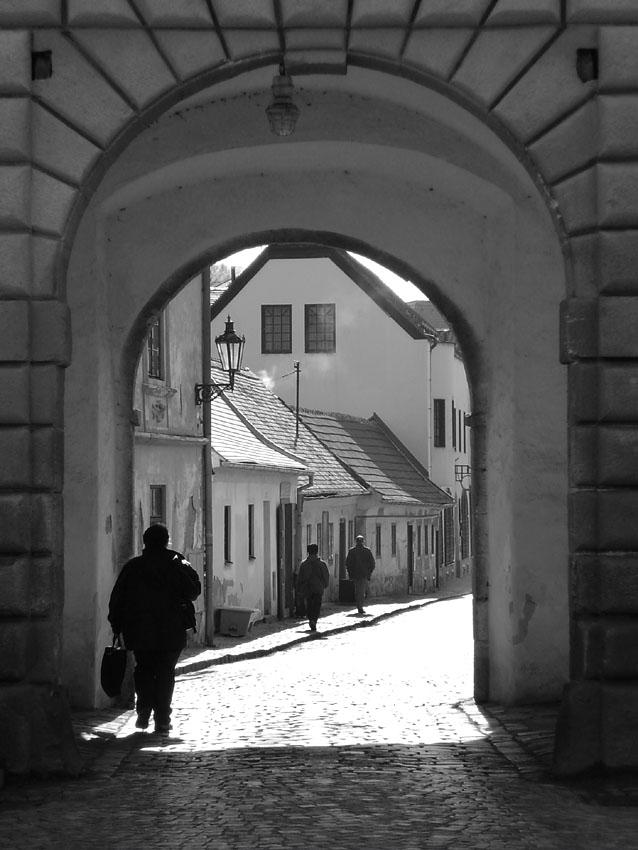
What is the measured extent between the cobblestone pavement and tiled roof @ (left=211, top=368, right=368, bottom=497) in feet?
55.2

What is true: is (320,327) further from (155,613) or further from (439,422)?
(155,613)

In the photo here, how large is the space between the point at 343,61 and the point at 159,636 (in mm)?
4199

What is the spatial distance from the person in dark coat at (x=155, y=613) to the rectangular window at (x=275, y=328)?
3441cm

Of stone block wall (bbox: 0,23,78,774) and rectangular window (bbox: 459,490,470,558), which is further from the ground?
stone block wall (bbox: 0,23,78,774)

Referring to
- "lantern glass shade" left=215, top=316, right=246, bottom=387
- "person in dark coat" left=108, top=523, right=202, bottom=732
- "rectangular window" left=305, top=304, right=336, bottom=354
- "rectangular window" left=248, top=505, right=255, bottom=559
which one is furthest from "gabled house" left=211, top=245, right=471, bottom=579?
"person in dark coat" left=108, top=523, right=202, bottom=732

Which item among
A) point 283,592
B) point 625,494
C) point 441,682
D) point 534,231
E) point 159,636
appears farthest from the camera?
point 283,592

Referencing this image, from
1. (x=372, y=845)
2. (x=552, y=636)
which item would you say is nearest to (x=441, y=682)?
(x=552, y=636)

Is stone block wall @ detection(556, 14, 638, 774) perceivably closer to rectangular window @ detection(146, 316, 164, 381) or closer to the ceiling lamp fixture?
the ceiling lamp fixture

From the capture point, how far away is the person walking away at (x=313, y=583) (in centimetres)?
2598

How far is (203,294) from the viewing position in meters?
23.4

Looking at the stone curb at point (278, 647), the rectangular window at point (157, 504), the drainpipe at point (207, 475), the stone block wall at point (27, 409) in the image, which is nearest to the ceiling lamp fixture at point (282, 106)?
the stone block wall at point (27, 409)

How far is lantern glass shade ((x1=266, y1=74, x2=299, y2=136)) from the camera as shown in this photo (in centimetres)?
941

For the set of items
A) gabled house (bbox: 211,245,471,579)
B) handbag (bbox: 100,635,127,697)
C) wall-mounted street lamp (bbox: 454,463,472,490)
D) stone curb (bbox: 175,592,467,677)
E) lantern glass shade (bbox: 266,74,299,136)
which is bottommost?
stone curb (bbox: 175,592,467,677)

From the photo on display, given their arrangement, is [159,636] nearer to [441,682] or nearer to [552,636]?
[552,636]
